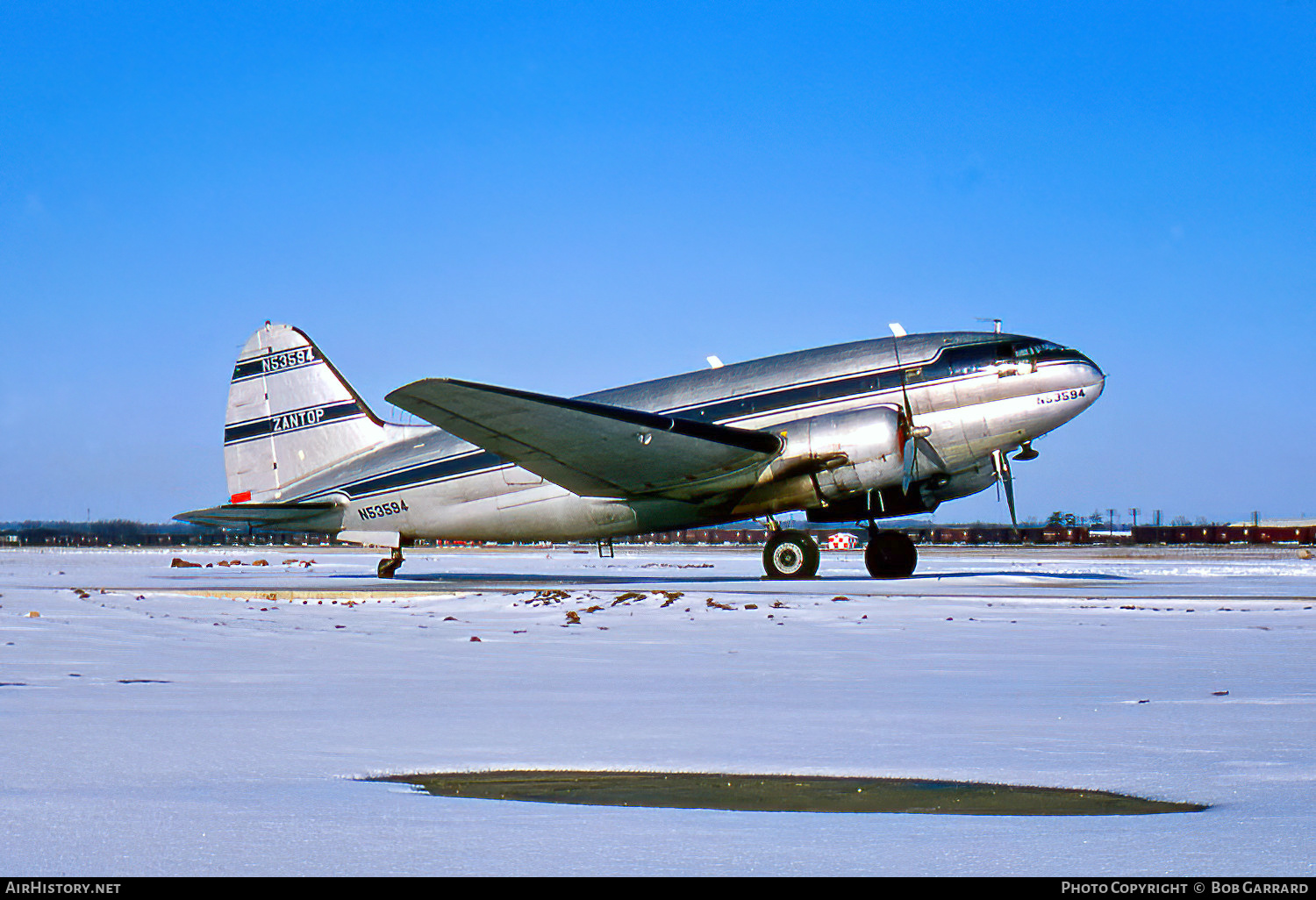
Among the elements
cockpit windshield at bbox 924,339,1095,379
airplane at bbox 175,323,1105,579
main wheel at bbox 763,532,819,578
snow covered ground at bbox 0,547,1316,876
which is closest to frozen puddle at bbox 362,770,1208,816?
snow covered ground at bbox 0,547,1316,876

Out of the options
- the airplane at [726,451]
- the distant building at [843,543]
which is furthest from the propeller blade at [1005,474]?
the distant building at [843,543]

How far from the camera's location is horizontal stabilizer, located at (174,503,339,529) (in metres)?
30.0

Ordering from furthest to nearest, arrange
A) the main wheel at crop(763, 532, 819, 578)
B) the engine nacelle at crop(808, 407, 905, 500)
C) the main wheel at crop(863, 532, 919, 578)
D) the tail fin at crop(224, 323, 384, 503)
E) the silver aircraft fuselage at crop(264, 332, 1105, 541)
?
1. the tail fin at crop(224, 323, 384, 503)
2. the main wheel at crop(863, 532, 919, 578)
3. the main wheel at crop(763, 532, 819, 578)
4. the silver aircraft fuselage at crop(264, 332, 1105, 541)
5. the engine nacelle at crop(808, 407, 905, 500)

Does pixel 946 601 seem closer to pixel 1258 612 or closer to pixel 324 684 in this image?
pixel 1258 612

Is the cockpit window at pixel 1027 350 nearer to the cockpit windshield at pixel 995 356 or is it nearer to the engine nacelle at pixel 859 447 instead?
the cockpit windshield at pixel 995 356

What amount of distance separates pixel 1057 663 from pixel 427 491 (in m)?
22.6

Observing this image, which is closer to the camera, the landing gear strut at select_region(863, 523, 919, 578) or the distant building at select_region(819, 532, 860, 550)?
the landing gear strut at select_region(863, 523, 919, 578)

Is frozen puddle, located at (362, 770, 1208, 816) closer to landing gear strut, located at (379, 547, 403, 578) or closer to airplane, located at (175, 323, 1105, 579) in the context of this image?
airplane, located at (175, 323, 1105, 579)

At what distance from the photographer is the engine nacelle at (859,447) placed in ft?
82.9

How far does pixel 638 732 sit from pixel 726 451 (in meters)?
19.5

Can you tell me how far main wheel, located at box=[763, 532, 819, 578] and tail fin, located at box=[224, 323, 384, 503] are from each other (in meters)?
12.5

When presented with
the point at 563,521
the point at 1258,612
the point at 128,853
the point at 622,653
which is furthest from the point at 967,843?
the point at 563,521

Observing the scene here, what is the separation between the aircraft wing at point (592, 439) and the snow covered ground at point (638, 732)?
31.1 feet

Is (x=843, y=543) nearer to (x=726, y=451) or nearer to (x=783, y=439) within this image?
(x=783, y=439)
